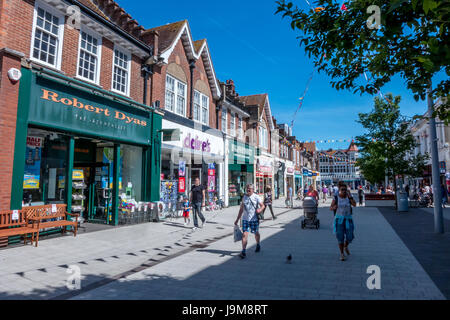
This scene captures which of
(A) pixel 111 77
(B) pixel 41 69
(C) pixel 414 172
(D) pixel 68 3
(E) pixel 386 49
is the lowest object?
(C) pixel 414 172

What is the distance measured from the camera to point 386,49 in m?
5.00

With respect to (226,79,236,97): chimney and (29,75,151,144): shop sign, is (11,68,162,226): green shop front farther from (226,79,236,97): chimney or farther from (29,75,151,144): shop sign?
(226,79,236,97): chimney

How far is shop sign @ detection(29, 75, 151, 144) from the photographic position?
26.8ft

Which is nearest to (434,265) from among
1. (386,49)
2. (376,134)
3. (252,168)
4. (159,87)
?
(386,49)

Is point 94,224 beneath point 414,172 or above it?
beneath

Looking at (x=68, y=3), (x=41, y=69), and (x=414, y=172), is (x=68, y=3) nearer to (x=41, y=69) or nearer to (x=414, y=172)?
(x=41, y=69)

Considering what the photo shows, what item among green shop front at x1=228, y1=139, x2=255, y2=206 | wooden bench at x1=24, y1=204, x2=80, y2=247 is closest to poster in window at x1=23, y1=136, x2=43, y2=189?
wooden bench at x1=24, y1=204, x2=80, y2=247

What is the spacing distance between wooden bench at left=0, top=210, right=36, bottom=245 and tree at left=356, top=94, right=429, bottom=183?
19203 millimetres

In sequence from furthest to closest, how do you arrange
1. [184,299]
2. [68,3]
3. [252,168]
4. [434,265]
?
1. [252,168]
2. [68,3]
3. [434,265]
4. [184,299]

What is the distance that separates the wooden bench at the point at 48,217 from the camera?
298 inches

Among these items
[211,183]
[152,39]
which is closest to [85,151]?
[152,39]

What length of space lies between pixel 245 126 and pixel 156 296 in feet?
69.4

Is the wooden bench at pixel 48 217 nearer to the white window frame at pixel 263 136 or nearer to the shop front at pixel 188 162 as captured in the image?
the shop front at pixel 188 162

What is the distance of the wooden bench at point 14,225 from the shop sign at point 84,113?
2611mm
